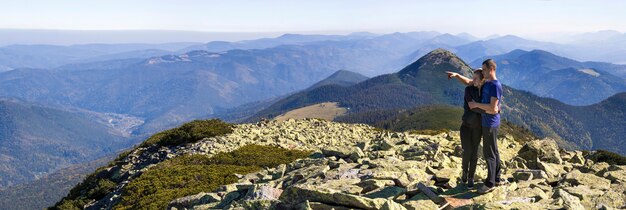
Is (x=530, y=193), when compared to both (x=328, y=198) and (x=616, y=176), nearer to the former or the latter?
(x=616, y=176)

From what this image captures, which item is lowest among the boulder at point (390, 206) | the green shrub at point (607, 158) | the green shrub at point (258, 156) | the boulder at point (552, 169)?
the green shrub at point (258, 156)

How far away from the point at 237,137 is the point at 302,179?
80.3 ft

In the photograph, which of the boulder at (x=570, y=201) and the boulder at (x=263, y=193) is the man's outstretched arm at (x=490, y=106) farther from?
the boulder at (x=263, y=193)

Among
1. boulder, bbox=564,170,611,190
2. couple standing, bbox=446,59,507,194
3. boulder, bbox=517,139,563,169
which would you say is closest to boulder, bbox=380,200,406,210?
couple standing, bbox=446,59,507,194

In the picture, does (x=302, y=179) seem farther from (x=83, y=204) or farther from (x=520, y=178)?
(x=83, y=204)

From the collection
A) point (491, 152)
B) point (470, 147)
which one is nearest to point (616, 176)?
point (491, 152)

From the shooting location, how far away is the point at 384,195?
46.9 ft

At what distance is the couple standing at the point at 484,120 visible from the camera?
14.1 metres

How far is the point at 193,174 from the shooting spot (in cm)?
2825

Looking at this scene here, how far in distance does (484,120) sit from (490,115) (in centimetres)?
25

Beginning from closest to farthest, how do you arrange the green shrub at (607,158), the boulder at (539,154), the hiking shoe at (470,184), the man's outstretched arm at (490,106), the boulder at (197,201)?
the man's outstretched arm at (490,106)
the hiking shoe at (470,184)
the boulder at (197,201)
the boulder at (539,154)
the green shrub at (607,158)

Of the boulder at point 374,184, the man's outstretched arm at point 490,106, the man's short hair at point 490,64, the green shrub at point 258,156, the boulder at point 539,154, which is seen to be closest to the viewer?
the man's outstretched arm at point 490,106

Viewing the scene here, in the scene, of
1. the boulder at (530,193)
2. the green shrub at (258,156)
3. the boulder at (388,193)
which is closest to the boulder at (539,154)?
the boulder at (530,193)

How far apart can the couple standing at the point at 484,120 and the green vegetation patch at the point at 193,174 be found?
47.8 ft
